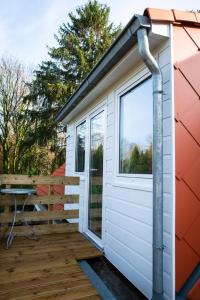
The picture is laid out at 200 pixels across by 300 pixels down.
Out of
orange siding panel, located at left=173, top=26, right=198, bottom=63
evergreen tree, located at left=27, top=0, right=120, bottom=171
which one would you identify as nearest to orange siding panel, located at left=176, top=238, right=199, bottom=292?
orange siding panel, located at left=173, top=26, right=198, bottom=63

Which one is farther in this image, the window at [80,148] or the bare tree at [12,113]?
the bare tree at [12,113]

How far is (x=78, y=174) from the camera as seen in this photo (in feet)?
19.3

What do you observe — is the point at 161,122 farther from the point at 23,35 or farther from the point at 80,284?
the point at 23,35

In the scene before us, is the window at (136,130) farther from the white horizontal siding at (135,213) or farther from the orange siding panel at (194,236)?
the orange siding panel at (194,236)

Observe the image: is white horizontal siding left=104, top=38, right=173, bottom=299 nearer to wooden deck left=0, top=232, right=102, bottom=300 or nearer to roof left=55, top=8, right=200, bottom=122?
roof left=55, top=8, right=200, bottom=122

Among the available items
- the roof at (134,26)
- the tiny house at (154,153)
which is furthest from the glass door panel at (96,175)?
the roof at (134,26)

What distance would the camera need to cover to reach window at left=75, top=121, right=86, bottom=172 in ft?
18.6

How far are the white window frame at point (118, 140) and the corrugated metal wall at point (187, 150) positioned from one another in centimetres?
44

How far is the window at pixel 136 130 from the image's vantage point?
294 cm

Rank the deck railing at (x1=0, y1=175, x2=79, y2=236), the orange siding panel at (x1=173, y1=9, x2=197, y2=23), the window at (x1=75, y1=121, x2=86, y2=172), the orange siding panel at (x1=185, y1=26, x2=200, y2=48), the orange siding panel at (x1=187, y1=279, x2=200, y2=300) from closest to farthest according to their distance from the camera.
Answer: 1. the orange siding panel at (x1=187, y1=279, x2=200, y2=300)
2. the orange siding panel at (x1=173, y1=9, x2=197, y2=23)
3. the orange siding panel at (x1=185, y1=26, x2=200, y2=48)
4. the deck railing at (x1=0, y1=175, x2=79, y2=236)
5. the window at (x1=75, y1=121, x2=86, y2=172)

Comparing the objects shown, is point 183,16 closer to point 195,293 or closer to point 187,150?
point 187,150

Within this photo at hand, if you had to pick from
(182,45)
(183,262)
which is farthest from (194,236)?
(182,45)

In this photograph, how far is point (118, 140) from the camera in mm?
3699

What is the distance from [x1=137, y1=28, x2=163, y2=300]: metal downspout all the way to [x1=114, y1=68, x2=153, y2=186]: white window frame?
411 millimetres
